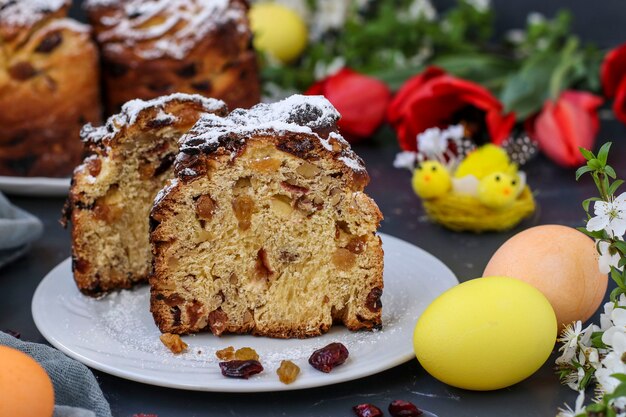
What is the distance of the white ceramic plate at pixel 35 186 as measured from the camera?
250cm

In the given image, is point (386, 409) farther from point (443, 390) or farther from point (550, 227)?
point (550, 227)

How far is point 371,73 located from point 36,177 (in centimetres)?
120

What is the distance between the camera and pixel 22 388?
1287 mm

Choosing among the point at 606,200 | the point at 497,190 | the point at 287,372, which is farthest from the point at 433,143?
the point at 287,372

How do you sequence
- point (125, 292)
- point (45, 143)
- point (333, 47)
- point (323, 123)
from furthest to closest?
point (333, 47), point (45, 143), point (125, 292), point (323, 123)

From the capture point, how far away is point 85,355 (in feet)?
5.12

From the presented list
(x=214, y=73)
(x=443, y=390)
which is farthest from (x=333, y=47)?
(x=443, y=390)

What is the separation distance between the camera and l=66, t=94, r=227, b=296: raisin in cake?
185 centimetres

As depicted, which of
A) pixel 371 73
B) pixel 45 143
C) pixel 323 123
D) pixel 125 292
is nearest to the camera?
pixel 323 123

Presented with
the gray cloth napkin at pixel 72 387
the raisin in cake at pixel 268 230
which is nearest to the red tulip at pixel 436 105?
the raisin in cake at pixel 268 230

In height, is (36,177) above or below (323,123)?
below

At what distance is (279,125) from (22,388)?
62 centimetres

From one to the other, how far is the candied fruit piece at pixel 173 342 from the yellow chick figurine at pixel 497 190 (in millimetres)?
956

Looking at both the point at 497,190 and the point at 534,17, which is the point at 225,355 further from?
the point at 534,17
